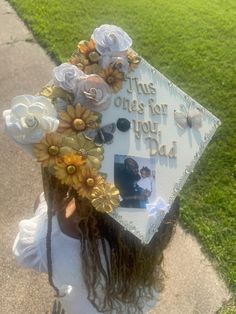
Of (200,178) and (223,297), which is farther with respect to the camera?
(200,178)

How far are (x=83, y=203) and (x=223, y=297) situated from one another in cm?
179

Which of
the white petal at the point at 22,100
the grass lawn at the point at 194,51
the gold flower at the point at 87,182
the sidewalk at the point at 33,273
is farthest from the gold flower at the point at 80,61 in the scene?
the grass lawn at the point at 194,51

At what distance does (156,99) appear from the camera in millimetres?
1947

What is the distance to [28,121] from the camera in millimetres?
1598

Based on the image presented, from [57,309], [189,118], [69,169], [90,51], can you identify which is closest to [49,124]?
[69,169]

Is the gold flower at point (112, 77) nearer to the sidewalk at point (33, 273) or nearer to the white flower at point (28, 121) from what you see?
the white flower at point (28, 121)

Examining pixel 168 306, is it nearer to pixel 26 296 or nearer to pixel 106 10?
pixel 26 296

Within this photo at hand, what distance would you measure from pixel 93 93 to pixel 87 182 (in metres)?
0.34

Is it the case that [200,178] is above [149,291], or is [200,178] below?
below

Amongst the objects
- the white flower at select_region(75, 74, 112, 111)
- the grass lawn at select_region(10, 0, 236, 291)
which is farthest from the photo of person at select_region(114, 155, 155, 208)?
the grass lawn at select_region(10, 0, 236, 291)

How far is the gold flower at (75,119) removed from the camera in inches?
67.6

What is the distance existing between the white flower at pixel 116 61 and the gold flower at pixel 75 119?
25cm

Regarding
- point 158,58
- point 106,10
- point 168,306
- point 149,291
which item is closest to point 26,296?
point 168,306

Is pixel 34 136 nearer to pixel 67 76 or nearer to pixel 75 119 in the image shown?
pixel 75 119
